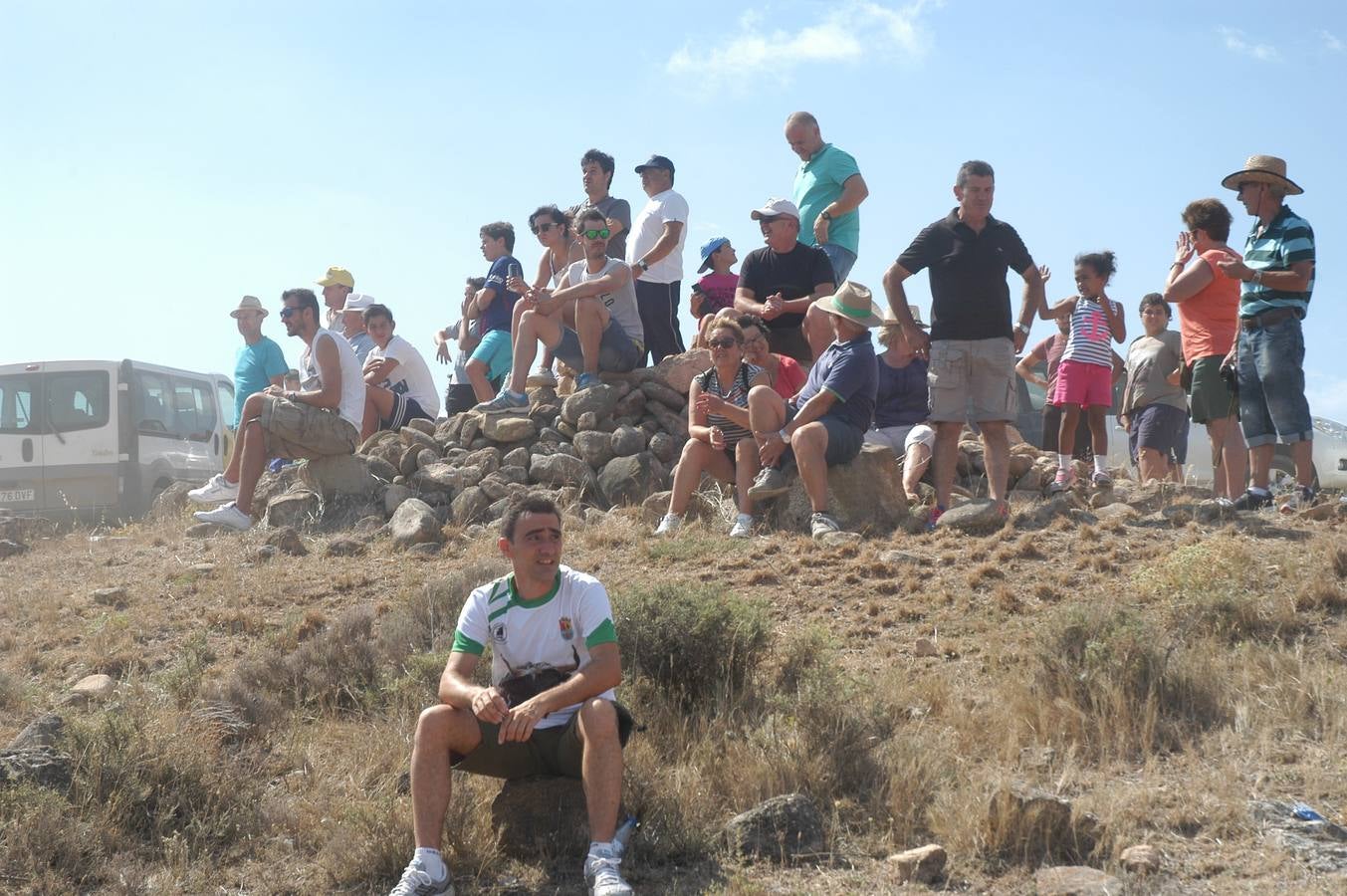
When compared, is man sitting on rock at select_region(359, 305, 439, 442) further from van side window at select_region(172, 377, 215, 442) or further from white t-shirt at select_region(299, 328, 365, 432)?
van side window at select_region(172, 377, 215, 442)

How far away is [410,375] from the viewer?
12.4 m

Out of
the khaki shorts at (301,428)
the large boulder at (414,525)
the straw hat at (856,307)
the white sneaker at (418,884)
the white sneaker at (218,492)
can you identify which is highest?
the straw hat at (856,307)

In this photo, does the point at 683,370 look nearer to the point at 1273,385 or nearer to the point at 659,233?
the point at 659,233

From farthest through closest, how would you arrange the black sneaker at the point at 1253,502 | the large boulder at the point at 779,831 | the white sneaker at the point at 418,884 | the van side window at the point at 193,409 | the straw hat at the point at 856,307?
the van side window at the point at 193,409 → the straw hat at the point at 856,307 → the black sneaker at the point at 1253,502 → the large boulder at the point at 779,831 → the white sneaker at the point at 418,884

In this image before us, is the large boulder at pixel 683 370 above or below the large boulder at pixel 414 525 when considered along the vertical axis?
above

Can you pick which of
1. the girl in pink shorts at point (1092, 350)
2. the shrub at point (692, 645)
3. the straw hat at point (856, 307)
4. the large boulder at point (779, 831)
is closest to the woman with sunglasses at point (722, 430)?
the straw hat at point (856, 307)

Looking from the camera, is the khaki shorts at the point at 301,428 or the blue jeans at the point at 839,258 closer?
the khaki shorts at the point at 301,428

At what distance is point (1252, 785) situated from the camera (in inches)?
202

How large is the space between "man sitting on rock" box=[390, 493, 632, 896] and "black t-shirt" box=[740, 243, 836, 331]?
531cm

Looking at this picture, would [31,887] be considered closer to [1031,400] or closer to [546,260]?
[546,260]

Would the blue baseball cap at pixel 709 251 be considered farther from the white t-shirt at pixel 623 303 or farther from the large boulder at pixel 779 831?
the large boulder at pixel 779 831

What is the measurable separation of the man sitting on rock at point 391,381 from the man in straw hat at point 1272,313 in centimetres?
681

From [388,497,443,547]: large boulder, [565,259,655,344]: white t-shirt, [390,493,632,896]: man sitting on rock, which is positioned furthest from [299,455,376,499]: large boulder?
[390,493,632,896]: man sitting on rock

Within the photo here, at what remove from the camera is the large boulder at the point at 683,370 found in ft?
36.4
